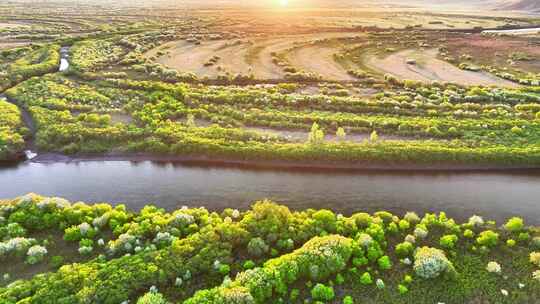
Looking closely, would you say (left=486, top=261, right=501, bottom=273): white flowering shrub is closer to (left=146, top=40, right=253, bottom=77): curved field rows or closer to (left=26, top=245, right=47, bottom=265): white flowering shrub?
(left=26, top=245, right=47, bottom=265): white flowering shrub

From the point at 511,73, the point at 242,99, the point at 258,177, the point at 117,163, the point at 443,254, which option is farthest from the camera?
the point at 511,73

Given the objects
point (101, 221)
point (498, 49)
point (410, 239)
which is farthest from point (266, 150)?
point (498, 49)

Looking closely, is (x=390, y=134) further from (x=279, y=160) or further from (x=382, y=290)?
(x=382, y=290)

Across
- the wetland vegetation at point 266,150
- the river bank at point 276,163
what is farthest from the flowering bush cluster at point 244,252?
the river bank at point 276,163

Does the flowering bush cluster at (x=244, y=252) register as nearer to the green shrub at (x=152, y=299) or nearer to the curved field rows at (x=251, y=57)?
the green shrub at (x=152, y=299)

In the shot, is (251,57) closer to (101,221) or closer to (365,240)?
(101,221)

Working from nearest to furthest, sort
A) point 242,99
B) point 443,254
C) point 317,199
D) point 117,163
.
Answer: point 443,254 → point 317,199 → point 117,163 → point 242,99

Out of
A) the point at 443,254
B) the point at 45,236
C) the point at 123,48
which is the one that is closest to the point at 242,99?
the point at 45,236
